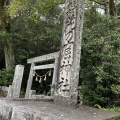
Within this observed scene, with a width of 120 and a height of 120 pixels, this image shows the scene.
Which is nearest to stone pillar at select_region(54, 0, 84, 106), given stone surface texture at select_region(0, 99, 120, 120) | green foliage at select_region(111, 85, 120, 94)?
stone surface texture at select_region(0, 99, 120, 120)

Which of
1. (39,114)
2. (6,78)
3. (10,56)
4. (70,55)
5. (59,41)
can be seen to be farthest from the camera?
(10,56)

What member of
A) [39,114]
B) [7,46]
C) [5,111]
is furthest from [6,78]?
[39,114]

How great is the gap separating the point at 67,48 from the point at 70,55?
0.26 meters

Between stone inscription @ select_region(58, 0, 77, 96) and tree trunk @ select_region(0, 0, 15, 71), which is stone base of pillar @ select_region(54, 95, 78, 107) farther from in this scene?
tree trunk @ select_region(0, 0, 15, 71)

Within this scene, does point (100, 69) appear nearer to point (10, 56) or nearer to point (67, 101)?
point (67, 101)

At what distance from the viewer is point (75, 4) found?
14.9 ft

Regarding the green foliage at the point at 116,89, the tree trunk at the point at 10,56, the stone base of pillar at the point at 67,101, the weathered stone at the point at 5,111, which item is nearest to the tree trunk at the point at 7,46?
the tree trunk at the point at 10,56

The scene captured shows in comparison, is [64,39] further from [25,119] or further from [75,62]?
[25,119]

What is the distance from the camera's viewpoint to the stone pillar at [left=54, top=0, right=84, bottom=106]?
13.5 feet

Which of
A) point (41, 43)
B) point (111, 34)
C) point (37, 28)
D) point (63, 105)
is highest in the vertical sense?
point (37, 28)

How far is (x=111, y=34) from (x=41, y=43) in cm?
530

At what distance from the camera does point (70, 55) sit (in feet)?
14.2

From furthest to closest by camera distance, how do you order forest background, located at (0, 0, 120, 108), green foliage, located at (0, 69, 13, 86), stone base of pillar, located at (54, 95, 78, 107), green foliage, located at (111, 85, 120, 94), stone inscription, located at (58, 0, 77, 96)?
green foliage, located at (0, 69, 13, 86) < forest background, located at (0, 0, 120, 108) < green foliage, located at (111, 85, 120, 94) < stone inscription, located at (58, 0, 77, 96) < stone base of pillar, located at (54, 95, 78, 107)

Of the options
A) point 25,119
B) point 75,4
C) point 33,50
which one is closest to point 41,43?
point 33,50
